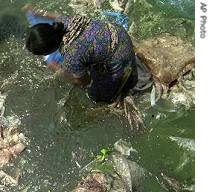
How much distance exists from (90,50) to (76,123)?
1.13 meters

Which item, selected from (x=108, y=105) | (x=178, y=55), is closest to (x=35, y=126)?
(x=108, y=105)

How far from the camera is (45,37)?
17.7 ft

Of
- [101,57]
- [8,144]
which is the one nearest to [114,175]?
[101,57]

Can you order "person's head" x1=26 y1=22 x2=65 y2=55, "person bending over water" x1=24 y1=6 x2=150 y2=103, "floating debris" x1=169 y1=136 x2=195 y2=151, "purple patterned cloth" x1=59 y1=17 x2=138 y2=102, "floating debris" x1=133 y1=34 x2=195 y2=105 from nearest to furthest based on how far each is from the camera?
"person's head" x1=26 y1=22 x2=65 y2=55
"person bending over water" x1=24 y1=6 x2=150 y2=103
"purple patterned cloth" x1=59 y1=17 x2=138 y2=102
"floating debris" x1=169 y1=136 x2=195 y2=151
"floating debris" x1=133 y1=34 x2=195 y2=105

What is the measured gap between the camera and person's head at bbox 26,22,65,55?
5355 millimetres

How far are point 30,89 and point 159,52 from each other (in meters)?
1.76

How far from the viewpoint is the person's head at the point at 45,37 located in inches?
211

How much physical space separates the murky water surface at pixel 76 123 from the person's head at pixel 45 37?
1.20 meters

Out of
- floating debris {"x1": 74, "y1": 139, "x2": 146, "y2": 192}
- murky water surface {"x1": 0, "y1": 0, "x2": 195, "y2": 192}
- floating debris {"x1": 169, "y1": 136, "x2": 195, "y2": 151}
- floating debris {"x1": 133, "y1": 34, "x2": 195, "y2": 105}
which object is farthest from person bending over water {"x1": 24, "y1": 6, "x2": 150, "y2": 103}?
floating debris {"x1": 169, "y1": 136, "x2": 195, "y2": 151}

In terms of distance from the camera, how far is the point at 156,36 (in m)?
6.87

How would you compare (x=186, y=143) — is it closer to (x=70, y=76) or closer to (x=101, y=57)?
(x=101, y=57)

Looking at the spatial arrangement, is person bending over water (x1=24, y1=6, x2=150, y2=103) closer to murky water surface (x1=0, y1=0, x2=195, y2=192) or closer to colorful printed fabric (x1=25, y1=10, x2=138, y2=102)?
colorful printed fabric (x1=25, y1=10, x2=138, y2=102)
